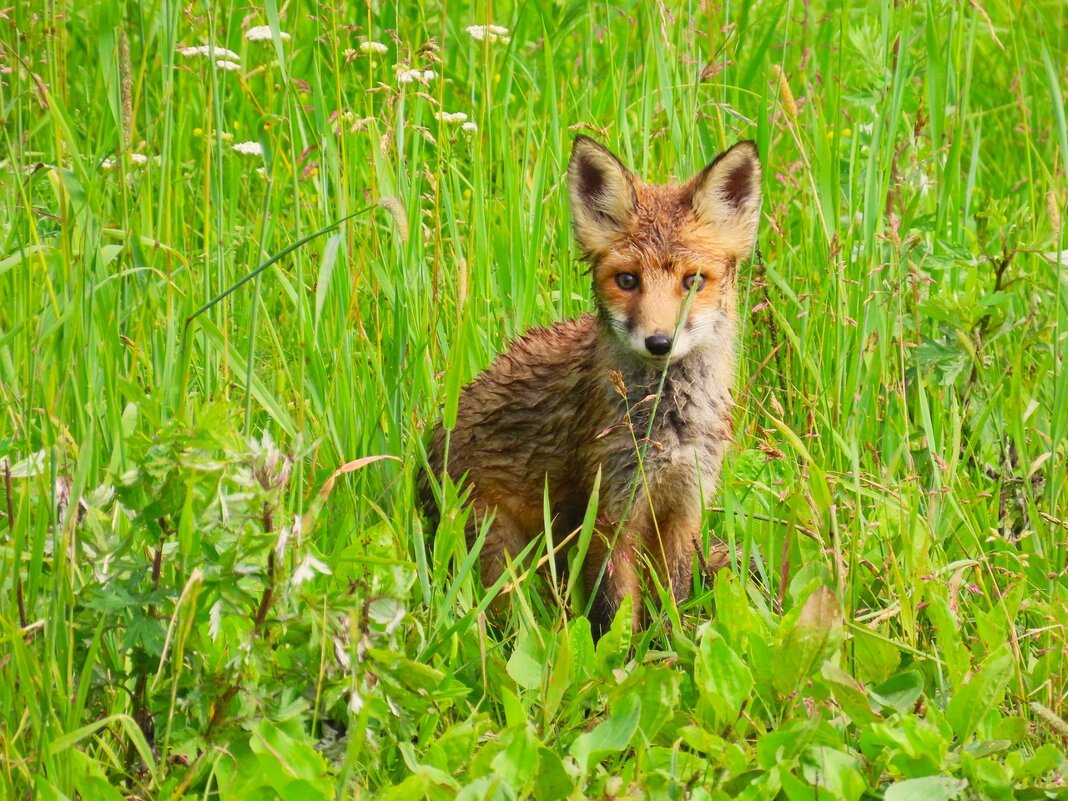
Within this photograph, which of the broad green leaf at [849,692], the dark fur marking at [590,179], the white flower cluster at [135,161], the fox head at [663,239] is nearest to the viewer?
the broad green leaf at [849,692]

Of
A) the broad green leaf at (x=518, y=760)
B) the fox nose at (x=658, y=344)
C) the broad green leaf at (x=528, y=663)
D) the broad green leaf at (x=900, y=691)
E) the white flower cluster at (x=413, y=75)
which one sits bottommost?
the broad green leaf at (x=528, y=663)

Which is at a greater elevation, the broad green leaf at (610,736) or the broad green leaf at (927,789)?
the broad green leaf at (610,736)

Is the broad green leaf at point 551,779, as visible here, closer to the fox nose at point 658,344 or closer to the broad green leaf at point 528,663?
the broad green leaf at point 528,663

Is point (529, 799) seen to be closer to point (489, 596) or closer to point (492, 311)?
point (489, 596)

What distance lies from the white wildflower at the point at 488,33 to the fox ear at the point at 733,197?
2.80ft

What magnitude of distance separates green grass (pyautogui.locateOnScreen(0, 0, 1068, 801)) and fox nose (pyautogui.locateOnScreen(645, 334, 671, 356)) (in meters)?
0.38

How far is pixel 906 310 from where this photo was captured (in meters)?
5.07

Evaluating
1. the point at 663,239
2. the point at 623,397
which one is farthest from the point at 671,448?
the point at 663,239

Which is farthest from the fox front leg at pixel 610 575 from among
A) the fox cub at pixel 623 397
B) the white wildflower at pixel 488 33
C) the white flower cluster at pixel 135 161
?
the white flower cluster at pixel 135 161

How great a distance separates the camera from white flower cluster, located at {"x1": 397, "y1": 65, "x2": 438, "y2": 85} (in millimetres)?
4379

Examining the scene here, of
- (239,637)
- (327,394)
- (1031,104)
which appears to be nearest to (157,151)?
(327,394)

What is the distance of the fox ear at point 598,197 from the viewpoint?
446 cm

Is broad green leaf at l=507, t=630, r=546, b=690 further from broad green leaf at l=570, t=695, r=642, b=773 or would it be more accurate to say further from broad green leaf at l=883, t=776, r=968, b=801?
Answer: broad green leaf at l=883, t=776, r=968, b=801

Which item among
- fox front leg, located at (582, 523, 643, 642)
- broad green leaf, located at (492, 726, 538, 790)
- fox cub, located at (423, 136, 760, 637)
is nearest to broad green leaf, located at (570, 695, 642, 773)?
broad green leaf, located at (492, 726, 538, 790)
